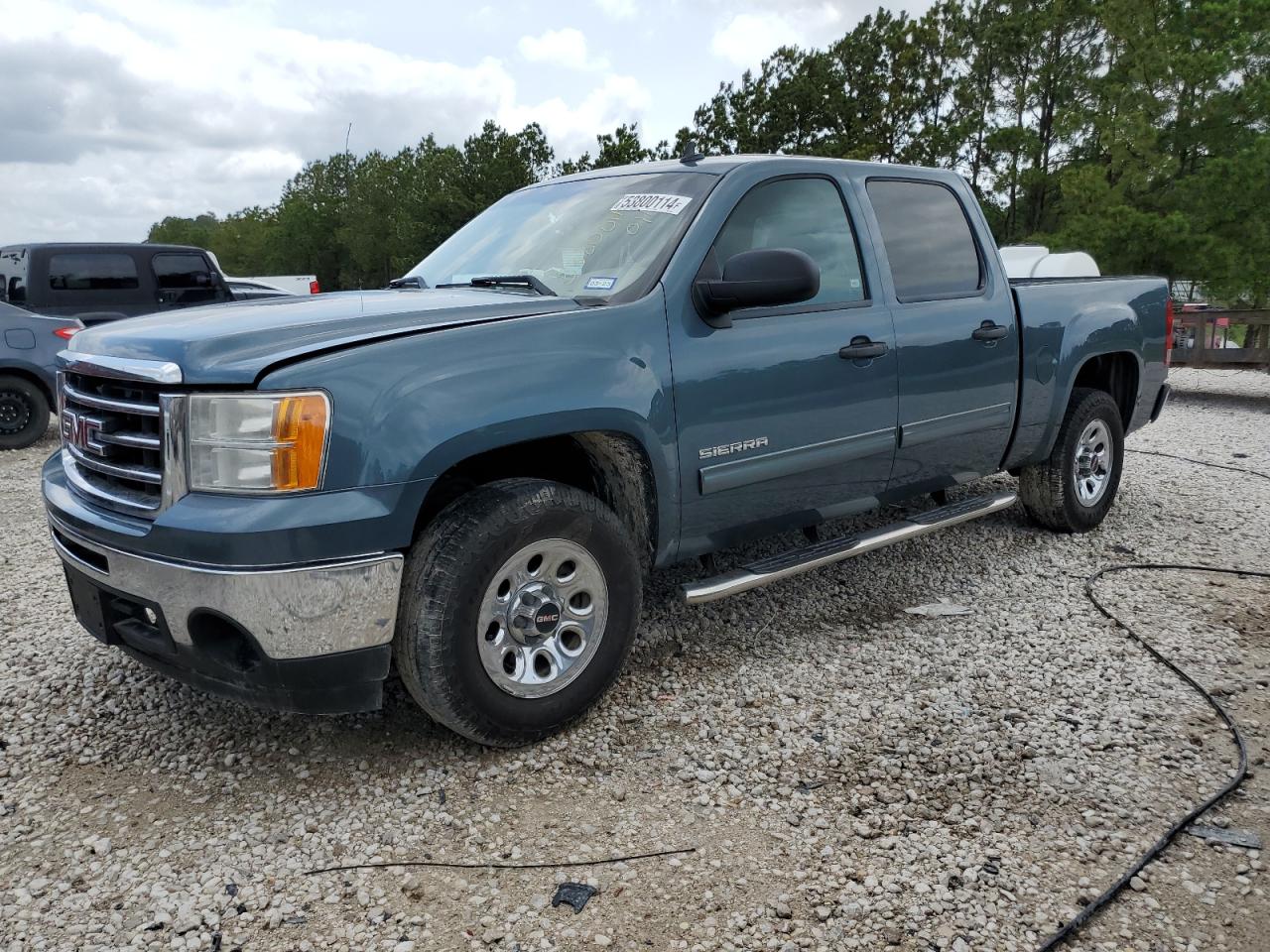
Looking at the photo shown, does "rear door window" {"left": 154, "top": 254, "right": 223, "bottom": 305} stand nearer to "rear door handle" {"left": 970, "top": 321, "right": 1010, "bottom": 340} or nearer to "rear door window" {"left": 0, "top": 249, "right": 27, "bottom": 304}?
"rear door window" {"left": 0, "top": 249, "right": 27, "bottom": 304}

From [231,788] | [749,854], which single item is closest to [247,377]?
[231,788]

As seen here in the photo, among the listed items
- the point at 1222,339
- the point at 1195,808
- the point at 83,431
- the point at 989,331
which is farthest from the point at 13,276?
the point at 1222,339

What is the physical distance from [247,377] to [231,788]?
4.24 ft

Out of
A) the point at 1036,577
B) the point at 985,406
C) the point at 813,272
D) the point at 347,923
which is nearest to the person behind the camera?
the point at 347,923

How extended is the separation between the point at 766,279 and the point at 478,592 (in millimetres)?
1398

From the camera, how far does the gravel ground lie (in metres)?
2.38

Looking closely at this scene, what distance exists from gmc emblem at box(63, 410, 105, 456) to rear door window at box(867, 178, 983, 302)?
3048 millimetres

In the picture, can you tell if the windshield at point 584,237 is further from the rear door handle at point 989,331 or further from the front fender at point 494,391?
the rear door handle at point 989,331

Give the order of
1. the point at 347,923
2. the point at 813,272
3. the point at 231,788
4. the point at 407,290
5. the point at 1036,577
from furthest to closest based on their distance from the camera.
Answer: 1. the point at 1036,577
2. the point at 407,290
3. the point at 813,272
4. the point at 231,788
5. the point at 347,923

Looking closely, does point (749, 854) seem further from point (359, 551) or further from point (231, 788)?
point (231, 788)

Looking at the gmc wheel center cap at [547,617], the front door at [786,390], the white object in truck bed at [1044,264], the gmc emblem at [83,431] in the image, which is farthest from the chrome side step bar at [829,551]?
the white object in truck bed at [1044,264]

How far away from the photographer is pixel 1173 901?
243cm

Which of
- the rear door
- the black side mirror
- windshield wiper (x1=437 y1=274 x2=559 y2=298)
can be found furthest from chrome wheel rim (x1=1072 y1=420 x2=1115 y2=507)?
windshield wiper (x1=437 y1=274 x2=559 y2=298)

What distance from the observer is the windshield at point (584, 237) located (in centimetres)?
347
